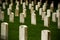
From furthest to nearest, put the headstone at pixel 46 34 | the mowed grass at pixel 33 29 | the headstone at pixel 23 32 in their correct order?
1. the mowed grass at pixel 33 29
2. the headstone at pixel 23 32
3. the headstone at pixel 46 34

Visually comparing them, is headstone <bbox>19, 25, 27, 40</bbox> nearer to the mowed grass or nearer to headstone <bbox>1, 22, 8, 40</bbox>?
headstone <bbox>1, 22, 8, 40</bbox>

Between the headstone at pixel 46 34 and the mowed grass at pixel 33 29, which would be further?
the mowed grass at pixel 33 29

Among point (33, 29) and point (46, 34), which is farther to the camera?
point (33, 29)

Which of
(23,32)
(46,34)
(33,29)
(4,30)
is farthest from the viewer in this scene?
(33,29)

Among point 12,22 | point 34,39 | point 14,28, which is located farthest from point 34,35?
point 12,22

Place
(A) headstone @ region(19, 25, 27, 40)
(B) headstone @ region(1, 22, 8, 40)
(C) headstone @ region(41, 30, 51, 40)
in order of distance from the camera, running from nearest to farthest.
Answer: (C) headstone @ region(41, 30, 51, 40) < (A) headstone @ region(19, 25, 27, 40) < (B) headstone @ region(1, 22, 8, 40)

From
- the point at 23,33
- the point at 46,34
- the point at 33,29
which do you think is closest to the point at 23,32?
the point at 23,33

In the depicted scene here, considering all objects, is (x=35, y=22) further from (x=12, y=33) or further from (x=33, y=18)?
(x=12, y=33)

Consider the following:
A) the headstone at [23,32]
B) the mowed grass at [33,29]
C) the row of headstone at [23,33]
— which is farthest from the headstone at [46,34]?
the mowed grass at [33,29]

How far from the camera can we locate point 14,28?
15.2ft

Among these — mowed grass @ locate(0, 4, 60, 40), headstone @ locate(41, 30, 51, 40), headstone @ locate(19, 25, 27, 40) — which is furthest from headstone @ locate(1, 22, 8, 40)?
headstone @ locate(41, 30, 51, 40)

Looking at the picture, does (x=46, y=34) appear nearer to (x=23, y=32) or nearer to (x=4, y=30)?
(x=23, y=32)

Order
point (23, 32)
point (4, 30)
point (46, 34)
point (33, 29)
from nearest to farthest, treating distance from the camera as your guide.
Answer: point (46, 34)
point (23, 32)
point (4, 30)
point (33, 29)

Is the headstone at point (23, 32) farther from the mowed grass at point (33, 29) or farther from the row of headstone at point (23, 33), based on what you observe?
the mowed grass at point (33, 29)
